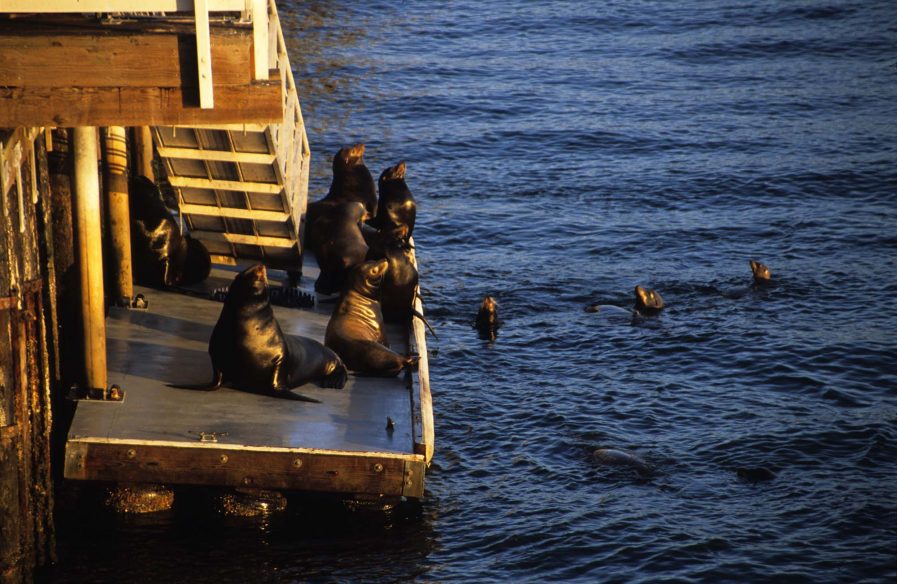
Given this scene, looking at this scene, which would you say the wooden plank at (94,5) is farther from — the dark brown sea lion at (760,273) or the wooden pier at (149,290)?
the dark brown sea lion at (760,273)

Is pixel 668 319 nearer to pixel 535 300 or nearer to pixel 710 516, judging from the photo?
pixel 535 300

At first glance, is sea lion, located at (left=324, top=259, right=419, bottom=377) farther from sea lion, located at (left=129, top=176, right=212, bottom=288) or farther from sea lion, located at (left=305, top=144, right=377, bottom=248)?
sea lion, located at (left=305, top=144, right=377, bottom=248)

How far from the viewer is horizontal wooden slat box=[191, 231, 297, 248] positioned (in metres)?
19.0

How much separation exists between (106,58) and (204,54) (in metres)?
0.84

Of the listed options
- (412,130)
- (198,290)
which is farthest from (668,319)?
(412,130)

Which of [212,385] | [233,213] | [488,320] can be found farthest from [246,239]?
[212,385]

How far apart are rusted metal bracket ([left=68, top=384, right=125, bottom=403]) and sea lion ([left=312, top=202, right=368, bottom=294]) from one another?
4650mm

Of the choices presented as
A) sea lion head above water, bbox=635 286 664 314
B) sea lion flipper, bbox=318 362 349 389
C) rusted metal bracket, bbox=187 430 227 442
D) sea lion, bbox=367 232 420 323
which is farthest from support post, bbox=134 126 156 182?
sea lion head above water, bbox=635 286 664 314

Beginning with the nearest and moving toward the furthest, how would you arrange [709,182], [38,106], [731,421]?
[38,106], [731,421], [709,182]

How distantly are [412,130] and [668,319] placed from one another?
1479cm

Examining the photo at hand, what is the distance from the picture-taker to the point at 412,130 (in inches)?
1375

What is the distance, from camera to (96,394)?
14.3 metres

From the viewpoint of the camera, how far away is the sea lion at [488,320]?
21109mm

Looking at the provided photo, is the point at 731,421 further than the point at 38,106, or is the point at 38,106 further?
the point at 731,421
